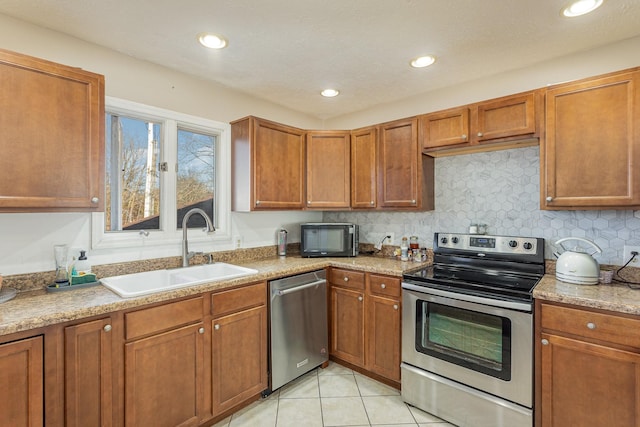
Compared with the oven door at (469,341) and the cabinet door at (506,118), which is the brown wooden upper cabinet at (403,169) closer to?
the cabinet door at (506,118)

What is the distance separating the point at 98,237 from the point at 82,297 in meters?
0.53

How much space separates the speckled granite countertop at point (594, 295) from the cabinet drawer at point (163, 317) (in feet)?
6.46

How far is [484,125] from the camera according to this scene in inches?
91.4

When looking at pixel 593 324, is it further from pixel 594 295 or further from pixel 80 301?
pixel 80 301

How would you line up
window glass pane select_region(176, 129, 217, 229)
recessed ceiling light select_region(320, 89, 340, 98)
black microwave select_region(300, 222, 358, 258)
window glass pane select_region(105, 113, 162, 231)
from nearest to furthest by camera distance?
1. window glass pane select_region(105, 113, 162, 231)
2. window glass pane select_region(176, 129, 217, 229)
3. recessed ceiling light select_region(320, 89, 340, 98)
4. black microwave select_region(300, 222, 358, 258)

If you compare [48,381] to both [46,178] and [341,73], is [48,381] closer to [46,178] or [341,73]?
[46,178]

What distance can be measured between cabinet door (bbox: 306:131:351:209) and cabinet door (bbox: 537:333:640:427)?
1910 millimetres

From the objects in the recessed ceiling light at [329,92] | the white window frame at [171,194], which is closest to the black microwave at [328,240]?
the white window frame at [171,194]

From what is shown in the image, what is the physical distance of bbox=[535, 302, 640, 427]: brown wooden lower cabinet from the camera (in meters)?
1.54

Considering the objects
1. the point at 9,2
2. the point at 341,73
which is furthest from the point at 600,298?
the point at 9,2

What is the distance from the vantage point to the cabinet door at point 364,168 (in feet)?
9.63

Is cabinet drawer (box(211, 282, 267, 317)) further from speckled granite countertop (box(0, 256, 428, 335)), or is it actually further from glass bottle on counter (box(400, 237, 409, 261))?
glass bottle on counter (box(400, 237, 409, 261))

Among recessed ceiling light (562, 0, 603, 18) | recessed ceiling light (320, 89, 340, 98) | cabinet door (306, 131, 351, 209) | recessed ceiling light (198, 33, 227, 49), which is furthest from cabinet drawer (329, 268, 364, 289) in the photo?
recessed ceiling light (562, 0, 603, 18)

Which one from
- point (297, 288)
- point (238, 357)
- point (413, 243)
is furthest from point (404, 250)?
point (238, 357)
